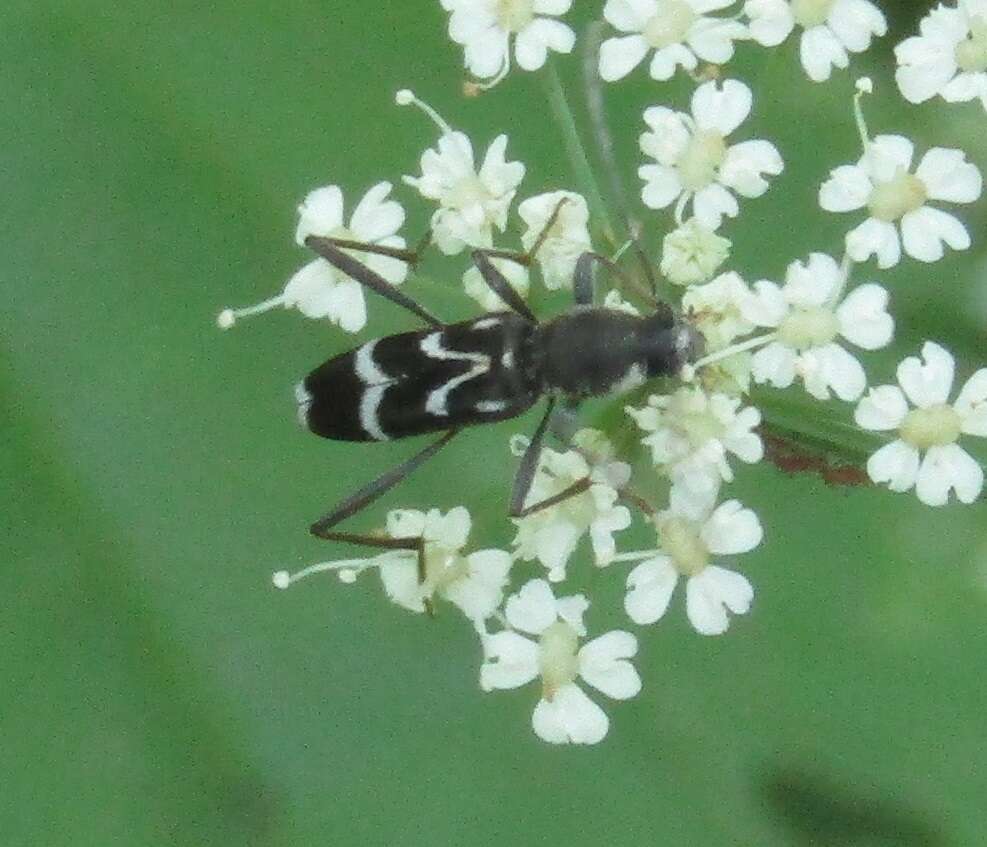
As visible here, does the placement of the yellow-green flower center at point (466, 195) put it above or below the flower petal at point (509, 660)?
above

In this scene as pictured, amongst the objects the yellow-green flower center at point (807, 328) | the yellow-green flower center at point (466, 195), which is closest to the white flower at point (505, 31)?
the yellow-green flower center at point (466, 195)

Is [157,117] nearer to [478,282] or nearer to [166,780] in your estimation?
[478,282]

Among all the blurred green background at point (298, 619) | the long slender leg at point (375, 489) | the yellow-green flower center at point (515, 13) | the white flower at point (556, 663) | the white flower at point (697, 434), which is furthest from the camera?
the blurred green background at point (298, 619)

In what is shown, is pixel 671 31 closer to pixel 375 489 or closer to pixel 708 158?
pixel 708 158

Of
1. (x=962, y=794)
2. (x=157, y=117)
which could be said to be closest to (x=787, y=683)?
(x=962, y=794)

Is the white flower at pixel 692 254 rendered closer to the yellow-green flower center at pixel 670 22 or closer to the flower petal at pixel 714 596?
the yellow-green flower center at pixel 670 22

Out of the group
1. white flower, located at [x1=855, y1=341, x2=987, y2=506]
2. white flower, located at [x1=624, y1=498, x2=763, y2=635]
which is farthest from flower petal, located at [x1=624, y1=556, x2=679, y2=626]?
white flower, located at [x1=855, y1=341, x2=987, y2=506]
